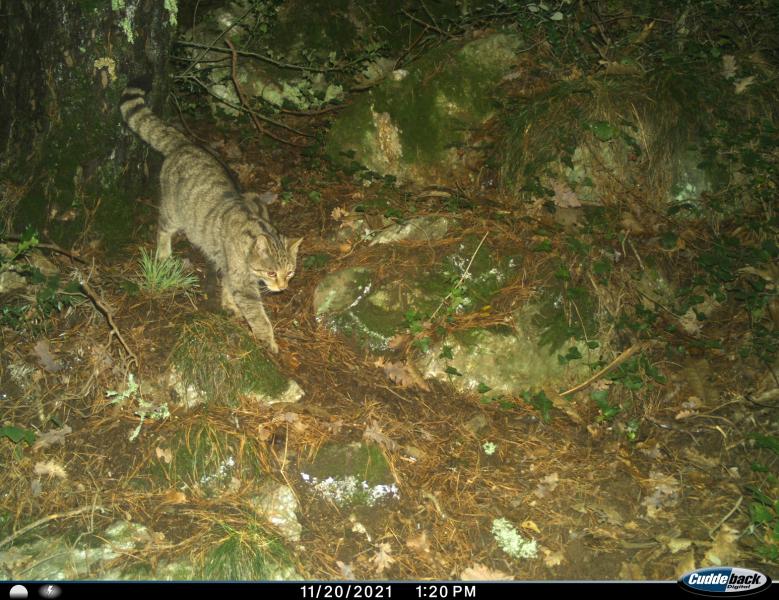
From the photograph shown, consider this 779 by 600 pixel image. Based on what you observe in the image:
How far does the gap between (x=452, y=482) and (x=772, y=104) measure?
4857 mm

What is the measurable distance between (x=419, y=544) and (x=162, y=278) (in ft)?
8.89

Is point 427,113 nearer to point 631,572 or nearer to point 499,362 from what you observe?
point 499,362

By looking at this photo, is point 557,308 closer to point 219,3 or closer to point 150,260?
point 150,260

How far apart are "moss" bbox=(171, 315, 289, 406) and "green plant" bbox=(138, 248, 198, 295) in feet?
1.30

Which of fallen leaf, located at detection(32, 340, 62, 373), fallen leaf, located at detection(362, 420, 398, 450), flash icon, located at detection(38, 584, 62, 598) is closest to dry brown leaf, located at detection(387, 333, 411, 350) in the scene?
fallen leaf, located at detection(362, 420, 398, 450)

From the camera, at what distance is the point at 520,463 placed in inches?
158

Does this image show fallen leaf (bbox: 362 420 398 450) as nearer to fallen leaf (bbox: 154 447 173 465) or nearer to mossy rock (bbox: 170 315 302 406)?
mossy rock (bbox: 170 315 302 406)

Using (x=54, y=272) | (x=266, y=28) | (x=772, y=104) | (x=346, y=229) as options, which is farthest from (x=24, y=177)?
(x=772, y=104)

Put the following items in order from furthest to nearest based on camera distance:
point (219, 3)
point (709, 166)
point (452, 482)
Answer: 1. point (219, 3)
2. point (709, 166)
3. point (452, 482)

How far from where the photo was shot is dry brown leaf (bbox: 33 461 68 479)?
354 cm

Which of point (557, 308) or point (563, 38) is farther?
point (563, 38)

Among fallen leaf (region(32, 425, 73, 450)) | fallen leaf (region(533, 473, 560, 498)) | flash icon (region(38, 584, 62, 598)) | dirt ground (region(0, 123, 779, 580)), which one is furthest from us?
fallen leaf (region(533, 473, 560, 498))

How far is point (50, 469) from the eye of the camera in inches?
140

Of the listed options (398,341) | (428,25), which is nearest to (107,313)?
(398,341)
